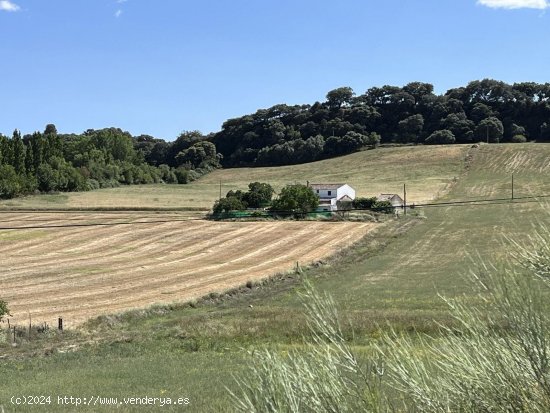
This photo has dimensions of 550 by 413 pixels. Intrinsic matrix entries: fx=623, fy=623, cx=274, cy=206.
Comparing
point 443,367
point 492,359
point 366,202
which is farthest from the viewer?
point 366,202

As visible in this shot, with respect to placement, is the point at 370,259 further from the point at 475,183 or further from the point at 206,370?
the point at 475,183

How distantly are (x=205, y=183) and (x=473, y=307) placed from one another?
11949 centimetres

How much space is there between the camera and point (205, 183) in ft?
401

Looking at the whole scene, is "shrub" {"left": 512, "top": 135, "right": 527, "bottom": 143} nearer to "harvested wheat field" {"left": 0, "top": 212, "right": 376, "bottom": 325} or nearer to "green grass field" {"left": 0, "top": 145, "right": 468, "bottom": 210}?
"green grass field" {"left": 0, "top": 145, "right": 468, "bottom": 210}

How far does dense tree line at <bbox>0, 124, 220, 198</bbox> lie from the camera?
101m

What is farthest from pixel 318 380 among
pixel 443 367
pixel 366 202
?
pixel 366 202

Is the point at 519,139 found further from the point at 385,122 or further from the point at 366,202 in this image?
the point at 366,202

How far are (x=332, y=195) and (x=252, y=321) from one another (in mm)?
54845

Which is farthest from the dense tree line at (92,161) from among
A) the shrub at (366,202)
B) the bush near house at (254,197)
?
the shrub at (366,202)

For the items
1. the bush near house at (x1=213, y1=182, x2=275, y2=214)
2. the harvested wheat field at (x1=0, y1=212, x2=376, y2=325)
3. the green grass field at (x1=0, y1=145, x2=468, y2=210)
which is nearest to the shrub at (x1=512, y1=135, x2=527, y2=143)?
the green grass field at (x1=0, y1=145, x2=468, y2=210)

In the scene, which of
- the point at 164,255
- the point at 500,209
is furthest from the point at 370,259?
the point at 500,209

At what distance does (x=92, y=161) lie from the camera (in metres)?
125

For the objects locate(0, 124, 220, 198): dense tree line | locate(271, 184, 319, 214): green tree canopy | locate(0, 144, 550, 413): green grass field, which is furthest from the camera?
locate(0, 124, 220, 198): dense tree line

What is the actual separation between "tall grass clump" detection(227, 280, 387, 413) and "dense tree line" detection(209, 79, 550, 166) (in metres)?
134
